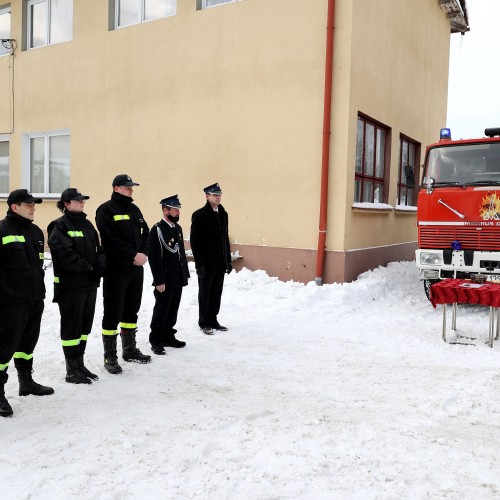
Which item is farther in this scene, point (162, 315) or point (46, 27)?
point (46, 27)

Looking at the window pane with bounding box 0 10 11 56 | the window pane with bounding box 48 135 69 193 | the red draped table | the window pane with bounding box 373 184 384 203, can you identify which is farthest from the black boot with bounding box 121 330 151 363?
the window pane with bounding box 0 10 11 56

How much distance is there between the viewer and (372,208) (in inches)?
412

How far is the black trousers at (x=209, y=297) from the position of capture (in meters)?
6.88

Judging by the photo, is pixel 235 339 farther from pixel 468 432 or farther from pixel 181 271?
pixel 468 432

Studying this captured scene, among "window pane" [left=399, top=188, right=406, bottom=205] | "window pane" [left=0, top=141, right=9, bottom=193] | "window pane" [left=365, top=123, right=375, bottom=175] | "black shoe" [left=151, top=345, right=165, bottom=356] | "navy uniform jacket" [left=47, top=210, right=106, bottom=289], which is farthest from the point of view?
"window pane" [left=0, top=141, right=9, bottom=193]

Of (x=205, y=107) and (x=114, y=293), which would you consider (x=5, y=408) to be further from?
(x=205, y=107)

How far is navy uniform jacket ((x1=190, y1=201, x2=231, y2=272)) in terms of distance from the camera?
677 cm

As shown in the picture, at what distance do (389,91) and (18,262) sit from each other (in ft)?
30.3

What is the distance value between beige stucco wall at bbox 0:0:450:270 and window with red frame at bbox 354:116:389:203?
0.99 feet

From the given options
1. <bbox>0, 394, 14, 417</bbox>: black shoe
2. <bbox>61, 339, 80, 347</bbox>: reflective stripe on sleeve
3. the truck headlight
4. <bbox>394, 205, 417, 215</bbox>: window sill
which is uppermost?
<bbox>394, 205, 417, 215</bbox>: window sill

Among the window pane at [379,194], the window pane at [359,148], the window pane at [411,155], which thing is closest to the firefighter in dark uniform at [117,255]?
the window pane at [359,148]

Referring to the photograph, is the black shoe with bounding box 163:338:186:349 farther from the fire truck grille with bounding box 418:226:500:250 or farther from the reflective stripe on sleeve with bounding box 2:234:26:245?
the fire truck grille with bounding box 418:226:500:250

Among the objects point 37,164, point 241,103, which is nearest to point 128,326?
point 241,103

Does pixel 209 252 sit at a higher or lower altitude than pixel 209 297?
higher
